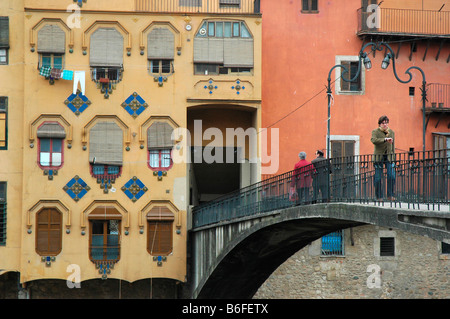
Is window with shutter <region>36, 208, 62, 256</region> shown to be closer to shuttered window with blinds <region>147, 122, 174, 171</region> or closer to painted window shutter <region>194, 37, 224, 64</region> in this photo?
shuttered window with blinds <region>147, 122, 174, 171</region>

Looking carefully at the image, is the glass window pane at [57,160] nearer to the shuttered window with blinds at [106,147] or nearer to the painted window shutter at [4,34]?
the shuttered window with blinds at [106,147]

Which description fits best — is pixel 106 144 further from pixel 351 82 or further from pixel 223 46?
pixel 351 82

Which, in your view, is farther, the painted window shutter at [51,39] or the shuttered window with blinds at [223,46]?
the shuttered window with blinds at [223,46]

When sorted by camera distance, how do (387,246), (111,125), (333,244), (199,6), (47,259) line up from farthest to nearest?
(387,246)
(333,244)
(199,6)
(111,125)
(47,259)

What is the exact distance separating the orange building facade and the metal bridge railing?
218 inches

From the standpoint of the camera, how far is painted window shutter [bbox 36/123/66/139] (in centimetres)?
3287

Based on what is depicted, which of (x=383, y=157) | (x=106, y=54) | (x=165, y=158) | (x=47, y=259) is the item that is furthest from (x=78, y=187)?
(x=383, y=157)

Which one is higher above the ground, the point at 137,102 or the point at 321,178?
the point at 137,102

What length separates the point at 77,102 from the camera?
109 feet

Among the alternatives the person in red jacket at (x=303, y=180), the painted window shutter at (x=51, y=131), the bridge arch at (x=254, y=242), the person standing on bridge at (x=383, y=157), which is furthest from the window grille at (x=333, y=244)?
the person standing on bridge at (x=383, y=157)

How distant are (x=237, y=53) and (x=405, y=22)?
7124mm

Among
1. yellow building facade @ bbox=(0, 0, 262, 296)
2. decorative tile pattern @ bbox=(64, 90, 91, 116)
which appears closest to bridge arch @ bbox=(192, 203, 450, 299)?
yellow building facade @ bbox=(0, 0, 262, 296)

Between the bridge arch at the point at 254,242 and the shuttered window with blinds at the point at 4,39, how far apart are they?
357 inches

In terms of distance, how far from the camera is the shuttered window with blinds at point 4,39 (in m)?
33.4
